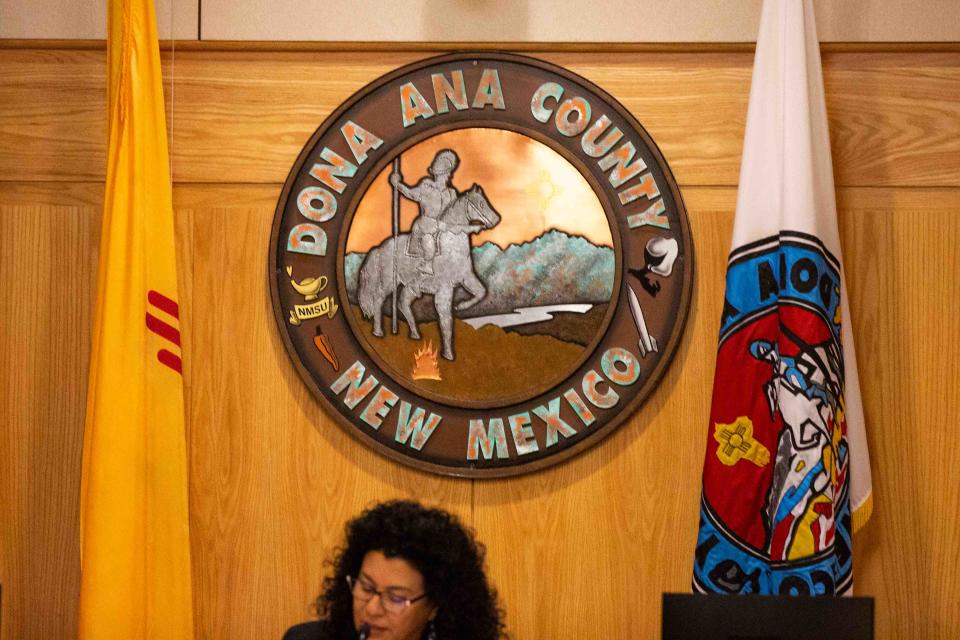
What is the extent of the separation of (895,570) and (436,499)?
1270mm

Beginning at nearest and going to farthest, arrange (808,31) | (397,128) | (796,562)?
1. (796,562)
2. (808,31)
3. (397,128)

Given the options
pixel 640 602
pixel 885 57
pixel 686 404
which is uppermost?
pixel 885 57

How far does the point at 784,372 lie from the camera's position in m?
2.73

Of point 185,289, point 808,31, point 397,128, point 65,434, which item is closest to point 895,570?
point 808,31

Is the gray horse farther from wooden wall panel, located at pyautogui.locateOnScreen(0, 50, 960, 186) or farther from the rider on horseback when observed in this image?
wooden wall panel, located at pyautogui.locateOnScreen(0, 50, 960, 186)

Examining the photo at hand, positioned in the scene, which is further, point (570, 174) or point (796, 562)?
point (570, 174)

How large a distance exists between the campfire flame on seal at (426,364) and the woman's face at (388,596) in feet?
2.55

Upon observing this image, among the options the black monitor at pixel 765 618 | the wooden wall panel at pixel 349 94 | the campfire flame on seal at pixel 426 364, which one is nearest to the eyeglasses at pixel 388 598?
the black monitor at pixel 765 618

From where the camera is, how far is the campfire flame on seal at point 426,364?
3025 millimetres

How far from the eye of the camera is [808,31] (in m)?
2.87

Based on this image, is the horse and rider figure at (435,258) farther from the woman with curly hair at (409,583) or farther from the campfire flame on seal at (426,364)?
the woman with curly hair at (409,583)

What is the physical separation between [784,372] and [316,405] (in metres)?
1.28

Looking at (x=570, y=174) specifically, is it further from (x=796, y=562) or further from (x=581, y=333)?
(x=796, y=562)

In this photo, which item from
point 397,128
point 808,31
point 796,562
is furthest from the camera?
point 397,128
